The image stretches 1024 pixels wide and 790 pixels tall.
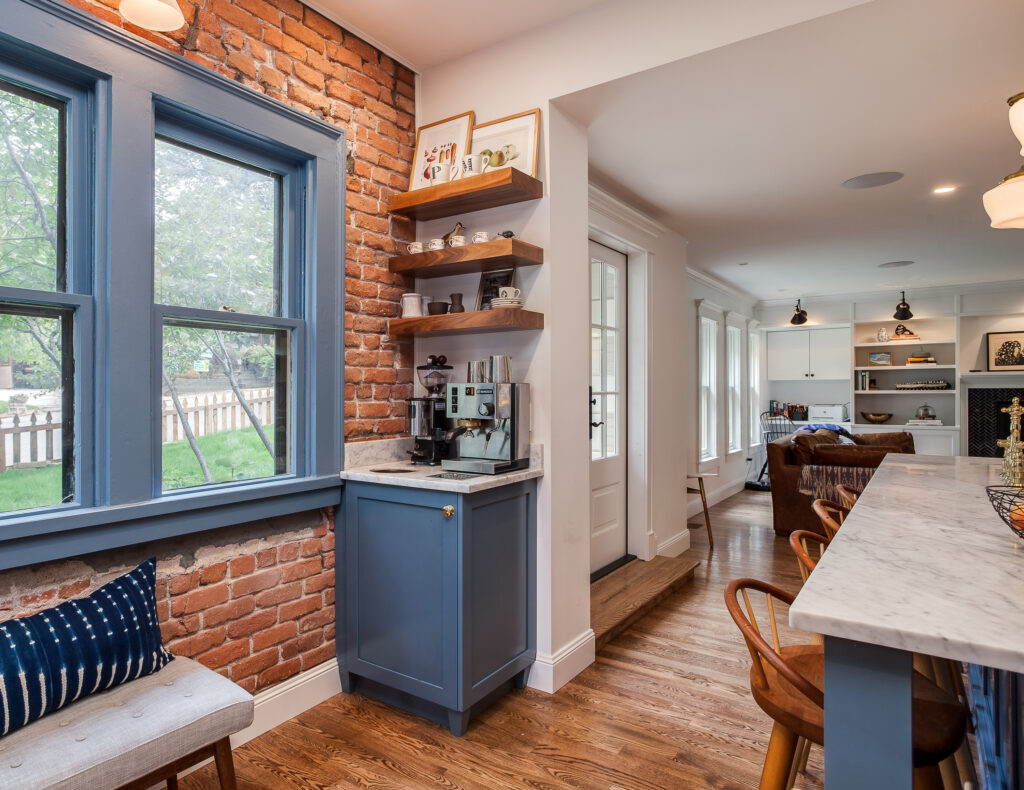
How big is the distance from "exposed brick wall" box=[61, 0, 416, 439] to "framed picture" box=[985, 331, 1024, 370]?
7.66 meters

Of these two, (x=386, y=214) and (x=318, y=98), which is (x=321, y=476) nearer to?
(x=386, y=214)

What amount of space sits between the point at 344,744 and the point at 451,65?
112 inches

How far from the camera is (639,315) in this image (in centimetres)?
420

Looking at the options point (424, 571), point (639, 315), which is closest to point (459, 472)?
point (424, 571)

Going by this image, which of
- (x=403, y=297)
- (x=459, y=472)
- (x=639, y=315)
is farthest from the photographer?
(x=639, y=315)

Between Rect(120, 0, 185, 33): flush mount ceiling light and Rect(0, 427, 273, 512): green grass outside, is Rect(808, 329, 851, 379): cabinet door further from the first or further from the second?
Rect(120, 0, 185, 33): flush mount ceiling light

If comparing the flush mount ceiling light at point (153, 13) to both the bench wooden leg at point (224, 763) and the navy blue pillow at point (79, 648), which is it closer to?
the navy blue pillow at point (79, 648)

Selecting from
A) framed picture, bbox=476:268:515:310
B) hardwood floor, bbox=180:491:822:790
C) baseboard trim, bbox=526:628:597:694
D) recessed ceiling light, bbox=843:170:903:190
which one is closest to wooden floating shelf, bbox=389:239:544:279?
framed picture, bbox=476:268:515:310

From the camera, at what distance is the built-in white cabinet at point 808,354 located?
8.15m

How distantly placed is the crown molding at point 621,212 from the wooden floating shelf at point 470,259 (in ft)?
2.90

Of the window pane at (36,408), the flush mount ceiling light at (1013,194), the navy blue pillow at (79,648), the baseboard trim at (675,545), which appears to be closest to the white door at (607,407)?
the baseboard trim at (675,545)

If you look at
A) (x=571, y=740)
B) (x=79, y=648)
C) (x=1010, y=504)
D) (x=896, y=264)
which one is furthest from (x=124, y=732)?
(x=896, y=264)

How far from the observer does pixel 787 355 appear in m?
8.51

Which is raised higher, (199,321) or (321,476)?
(199,321)
